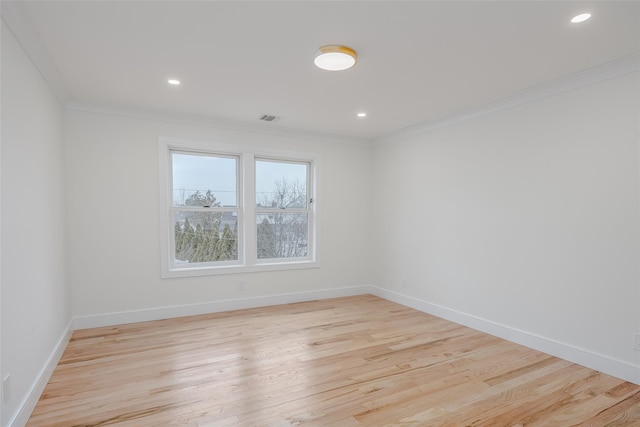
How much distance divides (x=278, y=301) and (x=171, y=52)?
10.8 ft

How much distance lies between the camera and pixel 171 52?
237 cm

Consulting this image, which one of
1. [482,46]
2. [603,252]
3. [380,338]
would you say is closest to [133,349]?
[380,338]

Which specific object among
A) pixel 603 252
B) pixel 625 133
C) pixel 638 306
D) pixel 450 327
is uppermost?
pixel 625 133

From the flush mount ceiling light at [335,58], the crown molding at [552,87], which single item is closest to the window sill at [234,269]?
the crown molding at [552,87]

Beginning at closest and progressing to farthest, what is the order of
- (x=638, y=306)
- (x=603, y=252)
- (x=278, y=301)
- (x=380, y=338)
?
(x=638, y=306) < (x=603, y=252) < (x=380, y=338) < (x=278, y=301)

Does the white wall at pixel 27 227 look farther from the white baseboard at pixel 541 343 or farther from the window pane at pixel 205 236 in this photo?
the white baseboard at pixel 541 343

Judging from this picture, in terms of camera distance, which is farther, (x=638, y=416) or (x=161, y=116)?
(x=161, y=116)

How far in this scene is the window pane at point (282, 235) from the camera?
4.66 metres

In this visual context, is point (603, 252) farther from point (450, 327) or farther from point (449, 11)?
point (449, 11)

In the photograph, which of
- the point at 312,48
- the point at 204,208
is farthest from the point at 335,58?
the point at 204,208

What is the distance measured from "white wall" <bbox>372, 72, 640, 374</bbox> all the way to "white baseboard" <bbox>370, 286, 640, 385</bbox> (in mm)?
40

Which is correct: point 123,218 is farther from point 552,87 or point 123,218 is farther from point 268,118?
point 552,87

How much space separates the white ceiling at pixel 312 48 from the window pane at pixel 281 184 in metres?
1.28

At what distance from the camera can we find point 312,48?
91.6 inches
